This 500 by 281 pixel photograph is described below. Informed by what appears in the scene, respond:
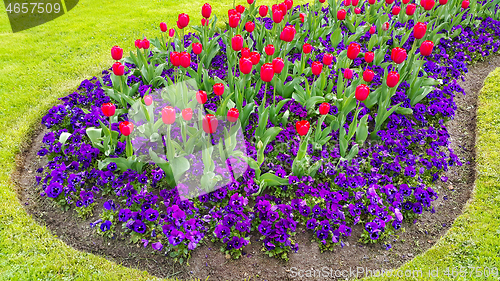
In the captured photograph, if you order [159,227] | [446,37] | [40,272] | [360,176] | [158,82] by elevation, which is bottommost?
[40,272]

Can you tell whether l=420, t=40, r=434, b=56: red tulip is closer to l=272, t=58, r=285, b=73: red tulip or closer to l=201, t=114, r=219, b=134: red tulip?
l=272, t=58, r=285, b=73: red tulip

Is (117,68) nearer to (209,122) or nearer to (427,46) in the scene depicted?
(209,122)

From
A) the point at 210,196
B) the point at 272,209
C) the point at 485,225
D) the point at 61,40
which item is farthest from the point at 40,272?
the point at 61,40

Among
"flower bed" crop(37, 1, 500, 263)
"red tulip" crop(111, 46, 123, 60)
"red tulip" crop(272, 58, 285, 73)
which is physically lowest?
"flower bed" crop(37, 1, 500, 263)

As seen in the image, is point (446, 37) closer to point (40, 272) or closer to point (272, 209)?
point (272, 209)

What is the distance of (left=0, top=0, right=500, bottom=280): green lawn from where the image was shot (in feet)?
9.46

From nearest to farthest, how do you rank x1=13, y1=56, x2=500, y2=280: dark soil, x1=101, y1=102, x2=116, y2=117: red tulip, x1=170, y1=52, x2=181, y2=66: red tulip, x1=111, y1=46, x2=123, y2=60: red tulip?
x1=13, y1=56, x2=500, y2=280: dark soil, x1=101, y1=102, x2=116, y2=117: red tulip, x1=170, y1=52, x2=181, y2=66: red tulip, x1=111, y1=46, x2=123, y2=60: red tulip

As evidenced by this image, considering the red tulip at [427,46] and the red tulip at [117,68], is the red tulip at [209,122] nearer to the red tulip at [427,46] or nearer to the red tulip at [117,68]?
the red tulip at [117,68]

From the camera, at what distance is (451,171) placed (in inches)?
152

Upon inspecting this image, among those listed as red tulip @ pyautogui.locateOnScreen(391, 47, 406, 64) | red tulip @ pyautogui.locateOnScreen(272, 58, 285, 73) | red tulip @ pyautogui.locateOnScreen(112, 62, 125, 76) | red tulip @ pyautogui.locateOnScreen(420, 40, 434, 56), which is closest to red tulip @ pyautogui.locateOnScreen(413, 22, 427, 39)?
red tulip @ pyautogui.locateOnScreen(420, 40, 434, 56)

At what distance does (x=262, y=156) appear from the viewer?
10.6 ft

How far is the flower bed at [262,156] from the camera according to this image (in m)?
3.04

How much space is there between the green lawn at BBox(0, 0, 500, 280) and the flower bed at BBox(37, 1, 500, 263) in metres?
0.35

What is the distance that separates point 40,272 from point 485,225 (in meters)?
3.81
